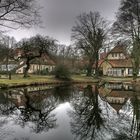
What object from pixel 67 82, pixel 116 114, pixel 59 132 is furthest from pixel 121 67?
pixel 59 132

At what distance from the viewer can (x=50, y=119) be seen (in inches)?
604

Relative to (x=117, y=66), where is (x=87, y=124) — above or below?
below

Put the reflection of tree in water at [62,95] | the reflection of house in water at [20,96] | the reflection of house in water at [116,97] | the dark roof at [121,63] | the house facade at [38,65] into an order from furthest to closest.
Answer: the house facade at [38,65] < the dark roof at [121,63] < the reflection of tree in water at [62,95] < the reflection of house in water at [20,96] < the reflection of house in water at [116,97]

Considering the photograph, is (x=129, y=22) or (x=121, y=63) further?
(x=121, y=63)

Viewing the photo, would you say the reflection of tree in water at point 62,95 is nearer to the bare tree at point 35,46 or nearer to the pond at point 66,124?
the pond at point 66,124

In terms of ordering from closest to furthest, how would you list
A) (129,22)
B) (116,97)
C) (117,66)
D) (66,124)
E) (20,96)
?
(66,124), (20,96), (116,97), (129,22), (117,66)

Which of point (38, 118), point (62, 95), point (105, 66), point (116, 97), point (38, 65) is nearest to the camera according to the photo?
point (38, 118)

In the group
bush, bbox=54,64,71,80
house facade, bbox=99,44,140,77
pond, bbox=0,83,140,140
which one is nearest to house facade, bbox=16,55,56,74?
house facade, bbox=99,44,140,77

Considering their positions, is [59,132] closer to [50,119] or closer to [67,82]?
[50,119]

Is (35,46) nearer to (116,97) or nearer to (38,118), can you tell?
(116,97)

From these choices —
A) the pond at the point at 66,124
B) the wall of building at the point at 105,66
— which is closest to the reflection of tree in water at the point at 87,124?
the pond at the point at 66,124

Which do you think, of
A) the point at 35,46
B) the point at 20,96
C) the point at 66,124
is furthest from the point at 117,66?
the point at 66,124

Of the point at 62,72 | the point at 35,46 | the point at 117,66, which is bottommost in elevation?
the point at 62,72

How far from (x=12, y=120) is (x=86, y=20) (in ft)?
162
